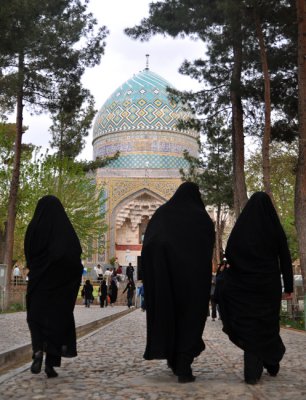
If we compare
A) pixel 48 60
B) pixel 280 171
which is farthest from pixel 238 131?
pixel 280 171

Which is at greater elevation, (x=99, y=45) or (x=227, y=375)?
(x=99, y=45)

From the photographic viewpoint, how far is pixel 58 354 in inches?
165

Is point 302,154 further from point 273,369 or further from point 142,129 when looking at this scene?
point 142,129

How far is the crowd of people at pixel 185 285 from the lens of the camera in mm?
4066

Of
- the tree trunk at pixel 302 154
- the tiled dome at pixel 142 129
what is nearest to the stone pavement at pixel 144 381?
the tree trunk at pixel 302 154

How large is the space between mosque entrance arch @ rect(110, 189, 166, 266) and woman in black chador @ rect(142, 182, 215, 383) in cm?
2773

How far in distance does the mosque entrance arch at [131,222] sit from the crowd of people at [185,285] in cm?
2762

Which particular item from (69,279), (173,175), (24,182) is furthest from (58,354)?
(173,175)

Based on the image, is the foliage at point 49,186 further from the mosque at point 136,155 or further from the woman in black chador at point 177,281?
the woman in black chador at point 177,281

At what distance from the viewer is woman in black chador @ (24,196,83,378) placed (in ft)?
13.9

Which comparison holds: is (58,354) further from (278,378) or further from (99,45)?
(99,45)

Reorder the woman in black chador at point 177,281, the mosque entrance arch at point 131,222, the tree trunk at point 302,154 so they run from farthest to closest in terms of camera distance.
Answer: the mosque entrance arch at point 131,222 → the tree trunk at point 302,154 → the woman in black chador at point 177,281

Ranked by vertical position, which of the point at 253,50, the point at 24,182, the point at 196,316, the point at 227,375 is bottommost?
the point at 227,375

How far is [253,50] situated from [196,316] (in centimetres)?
984
